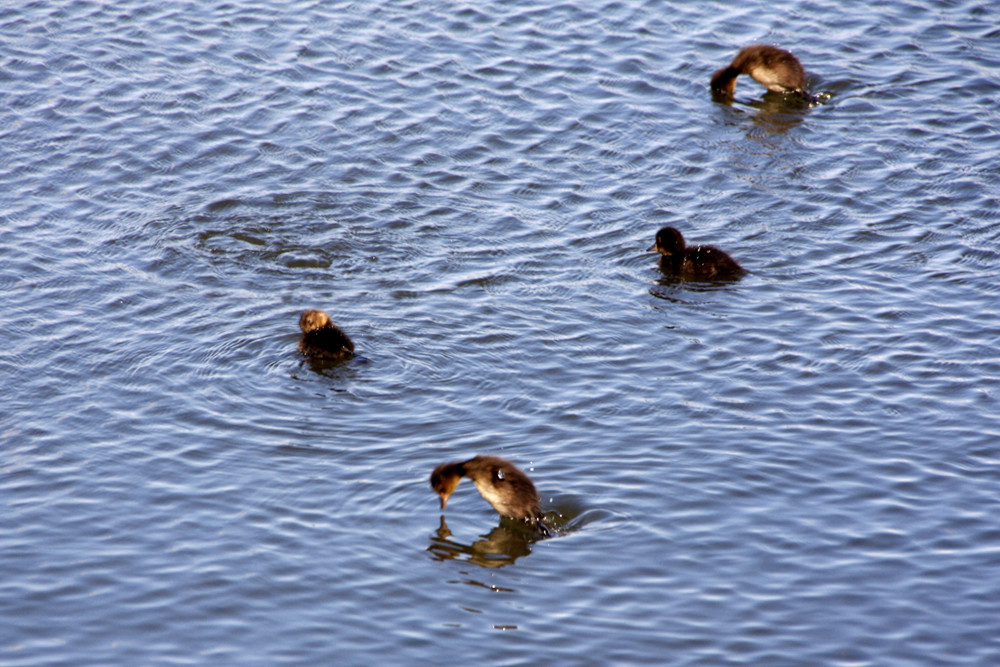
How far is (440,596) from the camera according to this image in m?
7.13

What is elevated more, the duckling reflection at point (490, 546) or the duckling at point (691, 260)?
the duckling at point (691, 260)

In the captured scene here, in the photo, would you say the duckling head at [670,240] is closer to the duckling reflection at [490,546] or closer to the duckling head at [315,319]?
the duckling head at [315,319]

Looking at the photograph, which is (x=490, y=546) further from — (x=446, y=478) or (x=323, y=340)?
(x=323, y=340)

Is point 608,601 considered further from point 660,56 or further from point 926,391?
point 660,56

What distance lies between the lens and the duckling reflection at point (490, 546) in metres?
7.54

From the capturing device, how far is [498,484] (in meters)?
7.61

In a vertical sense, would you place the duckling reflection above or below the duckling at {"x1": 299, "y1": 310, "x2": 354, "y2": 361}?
below

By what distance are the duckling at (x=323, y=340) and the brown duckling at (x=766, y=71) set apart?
696cm

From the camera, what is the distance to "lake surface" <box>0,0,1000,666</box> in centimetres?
704

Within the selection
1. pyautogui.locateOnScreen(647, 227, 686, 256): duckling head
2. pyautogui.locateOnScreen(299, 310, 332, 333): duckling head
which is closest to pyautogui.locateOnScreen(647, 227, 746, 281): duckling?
pyautogui.locateOnScreen(647, 227, 686, 256): duckling head

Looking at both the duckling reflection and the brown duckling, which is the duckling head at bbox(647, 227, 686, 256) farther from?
the brown duckling

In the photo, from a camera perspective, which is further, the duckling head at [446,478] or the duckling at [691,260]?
the duckling at [691,260]

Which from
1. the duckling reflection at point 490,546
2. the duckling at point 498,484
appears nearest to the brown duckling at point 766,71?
the duckling at point 498,484

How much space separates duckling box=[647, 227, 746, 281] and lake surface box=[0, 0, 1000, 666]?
0.71 feet
